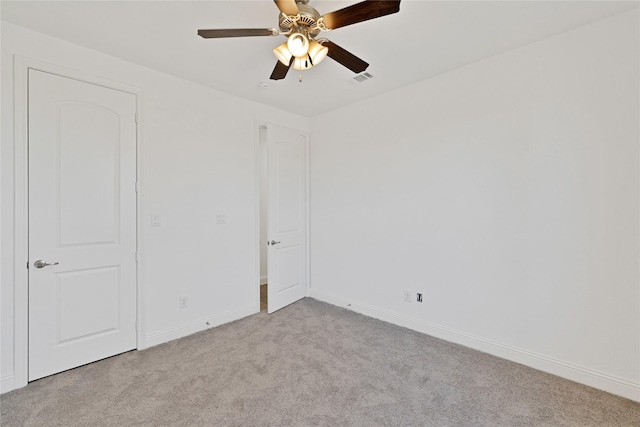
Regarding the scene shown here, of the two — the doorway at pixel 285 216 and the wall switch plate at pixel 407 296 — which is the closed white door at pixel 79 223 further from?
the wall switch plate at pixel 407 296

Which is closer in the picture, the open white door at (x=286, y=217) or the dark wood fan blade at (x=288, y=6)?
the dark wood fan blade at (x=288, y=6)

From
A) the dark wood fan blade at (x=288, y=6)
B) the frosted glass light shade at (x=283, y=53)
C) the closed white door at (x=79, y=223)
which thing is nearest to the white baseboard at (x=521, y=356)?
the closed white door at (x=79, y=223)

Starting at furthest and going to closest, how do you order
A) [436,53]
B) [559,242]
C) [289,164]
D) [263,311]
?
1. [289,164]
2. [263,311]
3. [436,53]
4. [559,242]

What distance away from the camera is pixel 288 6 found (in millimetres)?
1407

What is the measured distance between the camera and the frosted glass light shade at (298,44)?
5.04 ft

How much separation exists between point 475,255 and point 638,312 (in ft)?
3.29

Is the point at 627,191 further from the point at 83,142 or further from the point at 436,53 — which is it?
the point at 83,142

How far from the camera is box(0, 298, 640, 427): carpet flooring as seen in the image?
1.67 meters

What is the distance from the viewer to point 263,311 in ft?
11.0

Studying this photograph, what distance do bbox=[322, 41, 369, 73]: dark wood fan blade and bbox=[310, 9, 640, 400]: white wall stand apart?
1.23 meters

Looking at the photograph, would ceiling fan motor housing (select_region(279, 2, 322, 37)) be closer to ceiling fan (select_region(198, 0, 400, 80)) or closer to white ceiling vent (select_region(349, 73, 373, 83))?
ceiling fan (select_region(198, 0, 400, 80))

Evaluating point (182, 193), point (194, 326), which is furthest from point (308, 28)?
point (194, 326)

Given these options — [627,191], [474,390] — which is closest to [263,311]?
[474,390]

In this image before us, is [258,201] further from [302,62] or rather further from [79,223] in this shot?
[302,62]
